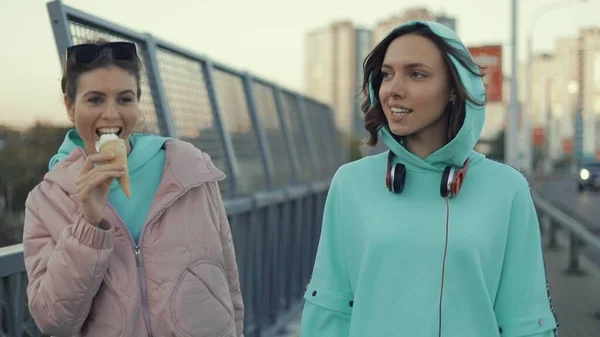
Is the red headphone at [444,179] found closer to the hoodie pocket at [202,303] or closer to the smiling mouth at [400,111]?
the smiling mouth at [400,111]

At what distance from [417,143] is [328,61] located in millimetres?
61452

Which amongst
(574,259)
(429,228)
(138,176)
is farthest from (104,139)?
(574,259)

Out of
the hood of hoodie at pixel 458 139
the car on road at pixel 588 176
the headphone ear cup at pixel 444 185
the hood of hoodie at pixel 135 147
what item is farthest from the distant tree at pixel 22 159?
the car on road at pixel 588 176

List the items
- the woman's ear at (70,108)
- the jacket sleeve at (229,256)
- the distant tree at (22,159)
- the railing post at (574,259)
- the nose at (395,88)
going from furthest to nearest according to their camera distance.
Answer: the railing post at (574,259)
the distant tree at (22,159)
the jacket sleeve at (229,256)
the woman's ear at (70,108)
the nose at (395,88)

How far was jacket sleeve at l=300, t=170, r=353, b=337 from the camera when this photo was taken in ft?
7.28

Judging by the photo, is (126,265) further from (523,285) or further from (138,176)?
(523,285)

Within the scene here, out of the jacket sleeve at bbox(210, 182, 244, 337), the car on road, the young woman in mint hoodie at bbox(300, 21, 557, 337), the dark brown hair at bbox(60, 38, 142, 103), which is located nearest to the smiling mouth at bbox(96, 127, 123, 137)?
the dark brown hair at bbox(60, 38, 142, 103)

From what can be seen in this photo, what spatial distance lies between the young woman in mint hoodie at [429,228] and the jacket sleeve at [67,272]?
0.59m

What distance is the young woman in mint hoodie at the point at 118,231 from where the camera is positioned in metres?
2.13

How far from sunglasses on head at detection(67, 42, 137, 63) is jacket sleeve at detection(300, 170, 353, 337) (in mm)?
718

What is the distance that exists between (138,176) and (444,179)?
91 cm

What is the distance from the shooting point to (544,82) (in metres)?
59.8

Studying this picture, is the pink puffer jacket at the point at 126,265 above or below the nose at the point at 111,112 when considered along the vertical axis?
below

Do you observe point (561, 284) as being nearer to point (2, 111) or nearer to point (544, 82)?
point (2, 111)
